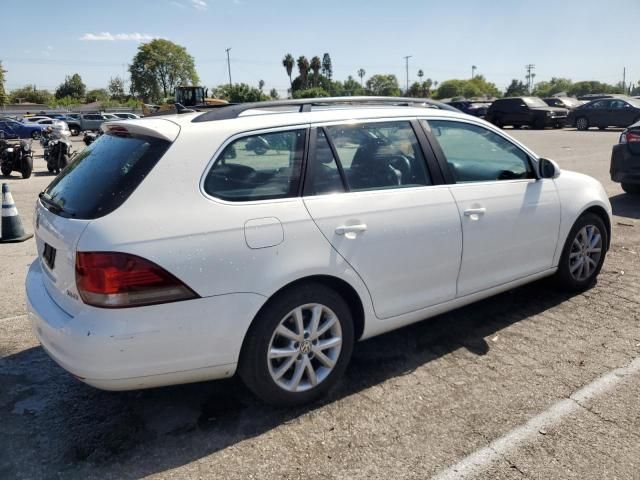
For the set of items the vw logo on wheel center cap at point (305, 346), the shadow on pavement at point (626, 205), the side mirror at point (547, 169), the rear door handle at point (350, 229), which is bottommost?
the shadow on pavement at point (626, 205)

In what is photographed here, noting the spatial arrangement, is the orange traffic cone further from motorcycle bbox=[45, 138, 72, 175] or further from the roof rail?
motorcycle bbox=[45, 138, 72, 175]

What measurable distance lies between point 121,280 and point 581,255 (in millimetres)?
3830

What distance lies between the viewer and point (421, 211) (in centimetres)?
345

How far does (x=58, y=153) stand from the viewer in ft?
49.1

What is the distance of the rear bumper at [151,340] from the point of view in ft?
8.39

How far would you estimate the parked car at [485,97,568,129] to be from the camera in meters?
28.0

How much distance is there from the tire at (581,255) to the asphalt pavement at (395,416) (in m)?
0.44

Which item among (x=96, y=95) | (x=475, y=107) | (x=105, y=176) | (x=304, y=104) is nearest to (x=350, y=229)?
(x=304, y=104)

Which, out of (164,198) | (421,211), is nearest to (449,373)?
(421,211)

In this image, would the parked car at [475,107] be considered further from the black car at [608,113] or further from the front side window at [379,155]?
the front side window at [379,155]

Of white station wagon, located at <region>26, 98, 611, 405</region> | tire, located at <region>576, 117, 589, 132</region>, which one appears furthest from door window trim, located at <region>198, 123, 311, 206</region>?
tire, located at <region>576, 117, 589, 132</region>

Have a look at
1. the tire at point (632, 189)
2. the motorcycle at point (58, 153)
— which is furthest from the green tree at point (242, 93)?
the tire at point (632, 189)

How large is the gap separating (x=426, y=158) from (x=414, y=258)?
2.34 ft

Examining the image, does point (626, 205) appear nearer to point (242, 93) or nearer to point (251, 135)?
point (251, 135)
